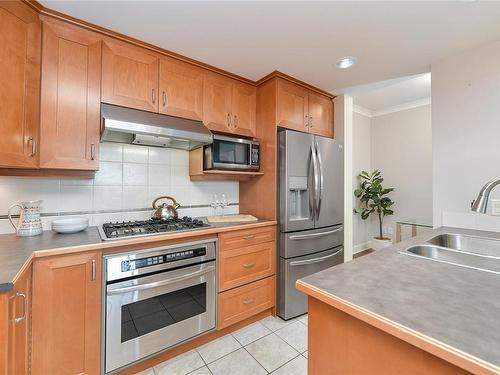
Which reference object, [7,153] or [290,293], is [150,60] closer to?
[7,153]

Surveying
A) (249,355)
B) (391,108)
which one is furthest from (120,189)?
(391,108)

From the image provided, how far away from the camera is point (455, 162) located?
1825 mm

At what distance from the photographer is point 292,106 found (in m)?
2.33

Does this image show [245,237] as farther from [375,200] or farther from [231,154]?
[375,200]

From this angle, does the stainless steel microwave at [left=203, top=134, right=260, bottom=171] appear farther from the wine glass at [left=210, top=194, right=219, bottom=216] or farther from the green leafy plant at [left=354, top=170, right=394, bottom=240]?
the green leafy plant at [left=354, top=170, right=394, bottom=240]

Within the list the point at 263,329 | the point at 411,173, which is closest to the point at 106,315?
the point at 263,329

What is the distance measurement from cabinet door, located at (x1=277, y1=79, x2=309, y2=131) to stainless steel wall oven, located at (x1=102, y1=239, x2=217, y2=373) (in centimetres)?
138

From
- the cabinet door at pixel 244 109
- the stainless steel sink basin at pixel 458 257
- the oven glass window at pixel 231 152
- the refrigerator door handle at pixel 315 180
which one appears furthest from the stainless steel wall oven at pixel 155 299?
the stainless steel sink basin at pixel 458 257

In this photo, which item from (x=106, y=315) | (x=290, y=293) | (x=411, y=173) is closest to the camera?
→ (x=106, y=315)

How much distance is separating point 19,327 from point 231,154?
5.45 feet

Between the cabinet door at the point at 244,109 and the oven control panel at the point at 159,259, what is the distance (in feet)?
3.95

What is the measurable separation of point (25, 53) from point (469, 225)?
3.21 meters

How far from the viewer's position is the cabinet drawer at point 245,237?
183cm

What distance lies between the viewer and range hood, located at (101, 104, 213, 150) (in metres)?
1.50
